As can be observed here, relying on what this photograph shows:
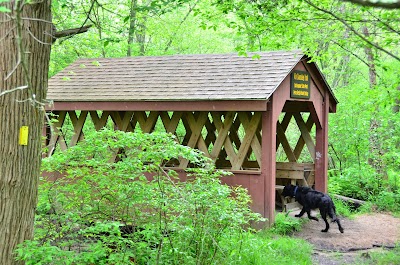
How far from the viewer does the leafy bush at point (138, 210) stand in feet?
22.1

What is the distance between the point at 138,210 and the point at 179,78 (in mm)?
6651

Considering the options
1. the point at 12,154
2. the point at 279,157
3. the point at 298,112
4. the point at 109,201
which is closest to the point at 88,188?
the point at 109,201

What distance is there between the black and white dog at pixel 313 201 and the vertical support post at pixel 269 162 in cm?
102

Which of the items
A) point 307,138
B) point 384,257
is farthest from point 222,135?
point 384,257

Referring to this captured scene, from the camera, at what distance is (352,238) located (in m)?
11.7

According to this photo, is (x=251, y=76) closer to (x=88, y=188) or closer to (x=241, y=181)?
(x=241, y=181)

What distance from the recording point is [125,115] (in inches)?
548

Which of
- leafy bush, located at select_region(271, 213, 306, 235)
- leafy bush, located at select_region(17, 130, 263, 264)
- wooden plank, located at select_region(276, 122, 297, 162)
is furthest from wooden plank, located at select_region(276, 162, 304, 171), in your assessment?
leafy bush, located at select_region(17, 130, 263, 264)

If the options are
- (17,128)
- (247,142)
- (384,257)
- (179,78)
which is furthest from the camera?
(179,78)

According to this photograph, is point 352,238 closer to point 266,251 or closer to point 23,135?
point 266,251

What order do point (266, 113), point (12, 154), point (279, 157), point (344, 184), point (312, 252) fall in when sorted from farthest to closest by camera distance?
1. point (279, 157)
2. point (344, 184)
3. point (266, 113)
4. point (312, 252)
5. point (12, 154)

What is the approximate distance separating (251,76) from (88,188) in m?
6.15

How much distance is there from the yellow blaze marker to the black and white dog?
7.06m

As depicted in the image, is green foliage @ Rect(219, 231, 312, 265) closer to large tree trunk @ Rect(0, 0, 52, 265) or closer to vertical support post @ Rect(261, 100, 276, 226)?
vertical support post @ Rect(261, 100, 276, 226)
